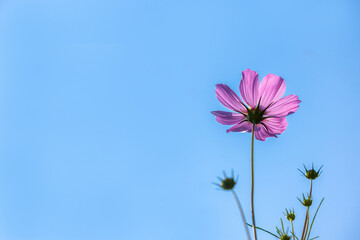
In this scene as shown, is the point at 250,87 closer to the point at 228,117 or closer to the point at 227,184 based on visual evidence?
the point at 228,117

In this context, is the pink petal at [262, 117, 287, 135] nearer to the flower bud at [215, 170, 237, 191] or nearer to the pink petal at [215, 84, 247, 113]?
the pink petal at [215, 84, 247, 113]

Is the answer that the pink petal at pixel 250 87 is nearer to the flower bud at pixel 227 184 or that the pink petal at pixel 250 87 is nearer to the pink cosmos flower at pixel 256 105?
the pink cosmos flower at pixel 256 105

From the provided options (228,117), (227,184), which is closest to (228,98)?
(228,117)

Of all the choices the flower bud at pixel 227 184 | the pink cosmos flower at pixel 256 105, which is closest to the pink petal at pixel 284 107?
the pink cosmos flower at pixel 256 105

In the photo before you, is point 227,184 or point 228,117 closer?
point 227,184

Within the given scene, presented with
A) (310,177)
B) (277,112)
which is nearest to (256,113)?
(277,112)

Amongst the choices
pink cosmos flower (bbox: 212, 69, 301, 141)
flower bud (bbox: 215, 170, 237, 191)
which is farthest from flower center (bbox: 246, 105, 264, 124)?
flower bud (bbox: 215, 170, 237, 191)
